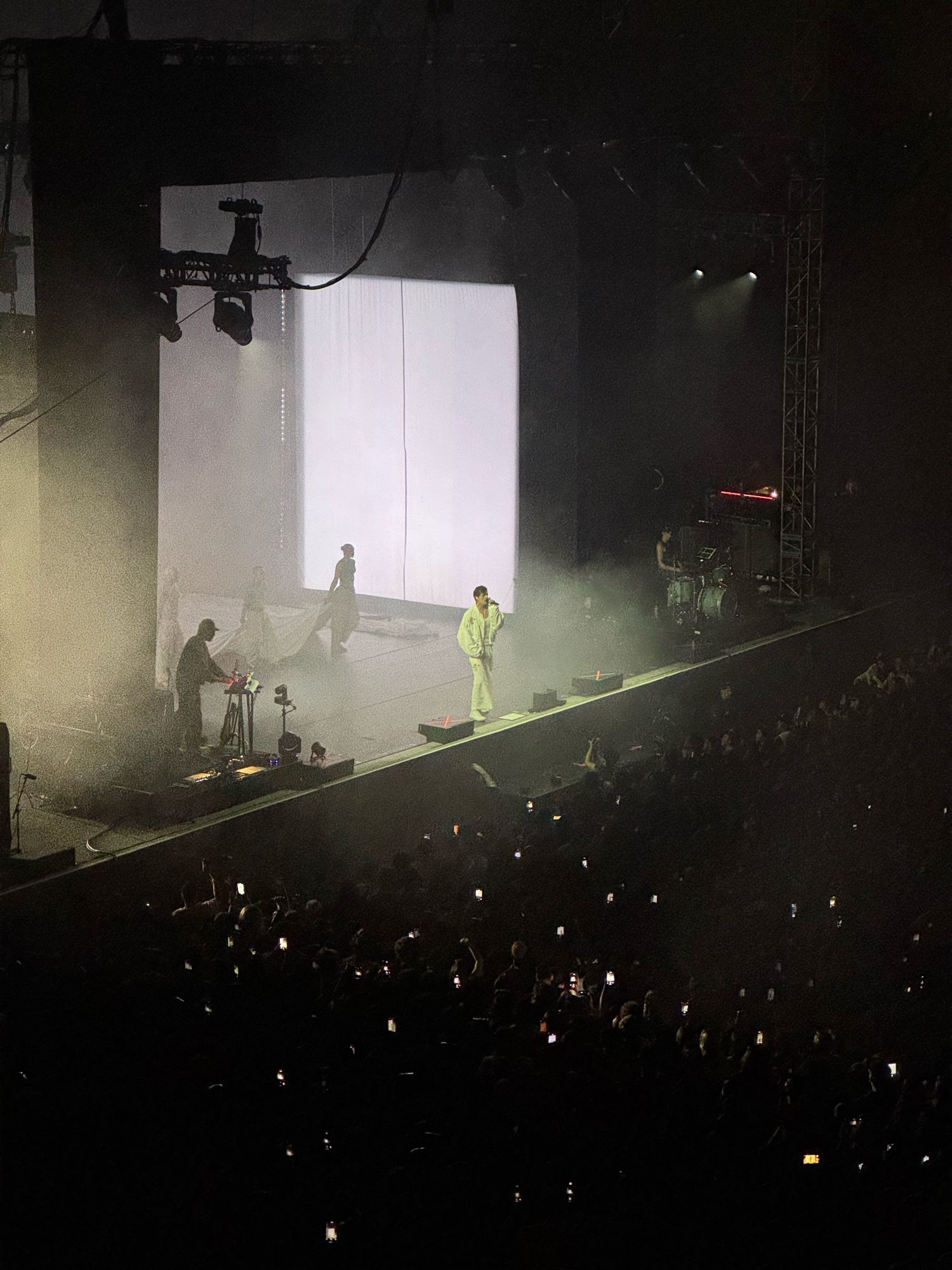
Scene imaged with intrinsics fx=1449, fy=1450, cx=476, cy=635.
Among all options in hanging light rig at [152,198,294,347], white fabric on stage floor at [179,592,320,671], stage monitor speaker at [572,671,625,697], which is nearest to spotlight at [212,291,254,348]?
hanging light rig at [152,198,294,347]

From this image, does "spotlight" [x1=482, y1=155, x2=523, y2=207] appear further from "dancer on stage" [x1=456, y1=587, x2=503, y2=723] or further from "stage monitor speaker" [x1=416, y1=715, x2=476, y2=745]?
"stage monitor speaker" [x1=416, y1=715, x2=476, y2=745]

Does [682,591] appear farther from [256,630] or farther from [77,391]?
[77,391]

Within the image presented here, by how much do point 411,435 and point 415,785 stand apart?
283 inches

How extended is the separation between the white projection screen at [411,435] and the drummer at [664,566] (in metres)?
1.75

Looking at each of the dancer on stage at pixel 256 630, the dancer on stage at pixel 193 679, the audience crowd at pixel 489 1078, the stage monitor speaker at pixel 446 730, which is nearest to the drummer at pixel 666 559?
the dancer on stage at pixel 256 630

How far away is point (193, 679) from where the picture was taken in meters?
10.8

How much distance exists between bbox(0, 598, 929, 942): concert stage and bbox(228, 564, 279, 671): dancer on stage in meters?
0.79

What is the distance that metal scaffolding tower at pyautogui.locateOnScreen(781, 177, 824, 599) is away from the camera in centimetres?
1636

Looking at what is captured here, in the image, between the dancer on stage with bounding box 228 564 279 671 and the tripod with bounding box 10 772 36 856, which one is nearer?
the tripod with bounding box 10 772 36 856

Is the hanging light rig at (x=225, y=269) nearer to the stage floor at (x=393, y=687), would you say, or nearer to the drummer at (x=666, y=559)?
the stage floor at (x=393, y=687)

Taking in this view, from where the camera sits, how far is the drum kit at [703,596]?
1562 cm

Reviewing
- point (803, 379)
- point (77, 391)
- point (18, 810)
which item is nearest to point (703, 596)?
point (803, 379)

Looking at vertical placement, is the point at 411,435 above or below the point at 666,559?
above

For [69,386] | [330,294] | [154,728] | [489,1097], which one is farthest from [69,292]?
[330,294]
